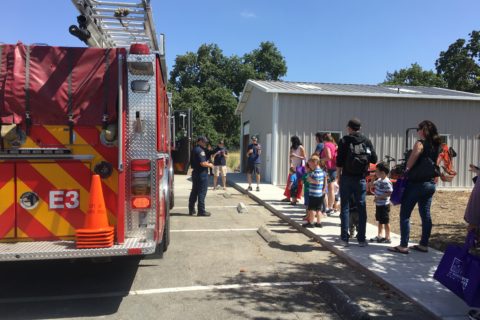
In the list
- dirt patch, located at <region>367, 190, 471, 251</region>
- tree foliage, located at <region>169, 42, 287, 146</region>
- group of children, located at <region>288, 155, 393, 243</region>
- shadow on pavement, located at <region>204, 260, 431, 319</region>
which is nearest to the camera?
shadow on pavement, located at <region>204, 260, 431, 319</region>

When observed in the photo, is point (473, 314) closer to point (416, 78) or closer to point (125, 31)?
point (125, 31)

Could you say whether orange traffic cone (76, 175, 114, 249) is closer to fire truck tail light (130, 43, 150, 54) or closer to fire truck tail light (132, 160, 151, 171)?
fire truck tail light (132, 160, 151, 171)

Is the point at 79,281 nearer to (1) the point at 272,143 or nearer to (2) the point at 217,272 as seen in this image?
(2) the point at 217,272

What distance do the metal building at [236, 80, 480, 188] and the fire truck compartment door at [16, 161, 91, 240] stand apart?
1199 cm

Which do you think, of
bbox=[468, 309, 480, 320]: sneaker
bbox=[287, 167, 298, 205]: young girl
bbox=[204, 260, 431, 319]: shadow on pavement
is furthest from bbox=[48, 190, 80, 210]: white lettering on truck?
bbox=[287, 167, 298, 205]: young girl

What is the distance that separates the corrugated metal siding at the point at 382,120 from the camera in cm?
1619

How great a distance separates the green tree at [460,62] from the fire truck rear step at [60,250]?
40.8 meters

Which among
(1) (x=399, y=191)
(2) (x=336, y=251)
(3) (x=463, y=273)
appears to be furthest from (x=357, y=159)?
(3) (x=463, y=273)

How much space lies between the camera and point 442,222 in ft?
28.5

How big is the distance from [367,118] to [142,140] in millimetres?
13751

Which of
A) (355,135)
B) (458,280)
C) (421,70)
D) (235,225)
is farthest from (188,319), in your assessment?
(421,70)

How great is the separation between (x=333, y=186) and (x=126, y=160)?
5.70 metres

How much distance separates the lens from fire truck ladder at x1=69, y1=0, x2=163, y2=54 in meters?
5.02

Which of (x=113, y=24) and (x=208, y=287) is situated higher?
(x=113, y=24)
